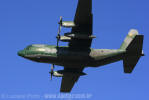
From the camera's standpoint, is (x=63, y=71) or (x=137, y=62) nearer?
(x=137, y=62)

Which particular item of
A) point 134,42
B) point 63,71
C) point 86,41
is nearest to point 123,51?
point 134,42

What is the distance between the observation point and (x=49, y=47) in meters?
36.9

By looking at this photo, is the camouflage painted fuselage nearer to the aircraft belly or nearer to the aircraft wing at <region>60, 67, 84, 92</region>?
the aircraft belly

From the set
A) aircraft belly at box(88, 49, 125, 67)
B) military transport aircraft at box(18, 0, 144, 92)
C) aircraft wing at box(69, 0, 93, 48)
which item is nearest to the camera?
aircraft wing at box(69, 0, 93, 48)

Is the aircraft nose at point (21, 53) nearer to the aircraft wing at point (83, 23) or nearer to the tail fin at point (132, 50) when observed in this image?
the aircraft wing at point (83, 23)

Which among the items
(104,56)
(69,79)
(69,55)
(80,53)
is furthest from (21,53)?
(104,56)

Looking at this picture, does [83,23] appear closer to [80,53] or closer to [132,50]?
[80,53]

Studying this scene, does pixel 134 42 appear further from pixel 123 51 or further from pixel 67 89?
pixel 67 89

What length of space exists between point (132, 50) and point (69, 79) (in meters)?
9.07

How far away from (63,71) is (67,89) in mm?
3201

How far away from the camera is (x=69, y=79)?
4150 centimetres

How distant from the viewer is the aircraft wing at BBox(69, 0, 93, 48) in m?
33.4

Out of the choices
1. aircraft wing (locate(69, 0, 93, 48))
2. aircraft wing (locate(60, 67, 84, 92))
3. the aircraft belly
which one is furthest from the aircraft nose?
the aircraft belly

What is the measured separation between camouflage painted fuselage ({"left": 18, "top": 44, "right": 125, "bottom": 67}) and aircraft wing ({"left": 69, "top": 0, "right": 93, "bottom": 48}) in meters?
0.89
